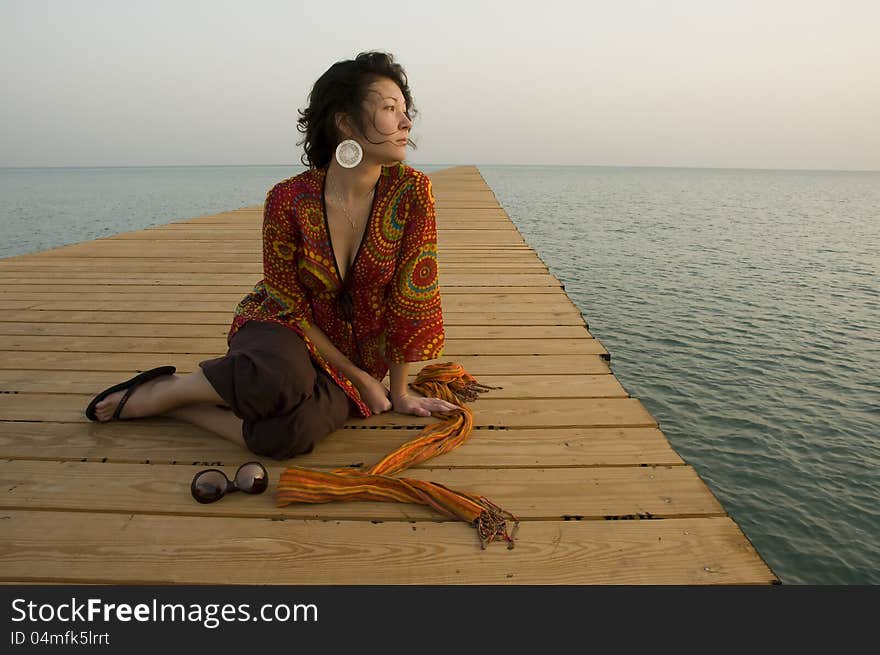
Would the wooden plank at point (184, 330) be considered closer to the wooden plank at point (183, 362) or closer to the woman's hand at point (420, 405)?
the wooden plank at point (183, 362)

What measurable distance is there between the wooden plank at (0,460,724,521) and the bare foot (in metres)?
0.28

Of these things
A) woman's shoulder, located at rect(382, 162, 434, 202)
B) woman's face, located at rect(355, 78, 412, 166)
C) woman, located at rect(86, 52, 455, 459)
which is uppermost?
woman's face, located at rect(355, 78, 412, 166)

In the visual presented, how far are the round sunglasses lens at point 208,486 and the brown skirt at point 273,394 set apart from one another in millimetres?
213

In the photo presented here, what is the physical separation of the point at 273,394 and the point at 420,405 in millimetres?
600

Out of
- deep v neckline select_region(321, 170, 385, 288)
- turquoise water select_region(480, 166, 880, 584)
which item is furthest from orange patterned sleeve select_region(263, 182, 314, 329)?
turquoise water select_region(480, 166, 880, 584)

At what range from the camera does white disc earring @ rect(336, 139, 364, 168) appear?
178cm

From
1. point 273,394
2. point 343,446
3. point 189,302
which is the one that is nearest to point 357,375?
point 343,446

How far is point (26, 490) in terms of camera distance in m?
1.70

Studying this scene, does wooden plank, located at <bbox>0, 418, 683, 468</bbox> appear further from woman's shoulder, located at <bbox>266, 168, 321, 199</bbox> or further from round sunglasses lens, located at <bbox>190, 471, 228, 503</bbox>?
woman's shoulder, located at <bbox>266, 168, 321, 199</bbox>

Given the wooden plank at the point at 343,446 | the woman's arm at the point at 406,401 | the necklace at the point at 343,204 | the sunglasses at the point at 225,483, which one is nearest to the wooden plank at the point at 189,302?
the woman's arm at the point at 406,401

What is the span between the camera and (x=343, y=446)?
196cm
